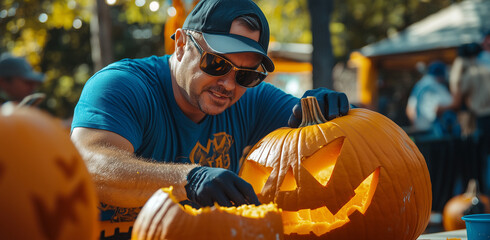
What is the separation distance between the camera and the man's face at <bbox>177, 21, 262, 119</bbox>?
2.24 m

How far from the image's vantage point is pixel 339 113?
2207mm

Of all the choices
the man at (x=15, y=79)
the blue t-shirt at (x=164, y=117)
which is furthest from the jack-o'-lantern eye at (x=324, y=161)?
the man at (x=15, y=79)

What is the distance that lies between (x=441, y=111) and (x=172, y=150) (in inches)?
229

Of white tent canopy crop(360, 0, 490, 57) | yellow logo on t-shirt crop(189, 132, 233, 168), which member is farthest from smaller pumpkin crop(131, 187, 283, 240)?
white tent canopy crop(360, 0, 490, 57)

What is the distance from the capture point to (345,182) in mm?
1905

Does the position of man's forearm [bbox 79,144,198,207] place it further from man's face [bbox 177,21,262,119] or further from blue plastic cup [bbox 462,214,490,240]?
blue plastic cup [bbox 462,214,490,240]

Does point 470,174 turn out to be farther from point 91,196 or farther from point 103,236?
point 91,196

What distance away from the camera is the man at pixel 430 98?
763cm

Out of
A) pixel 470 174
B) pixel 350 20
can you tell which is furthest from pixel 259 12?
pixel 350 20

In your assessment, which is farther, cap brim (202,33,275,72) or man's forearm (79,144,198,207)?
cap brim (202,33,275,72)

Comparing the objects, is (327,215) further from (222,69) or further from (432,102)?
(432,102)

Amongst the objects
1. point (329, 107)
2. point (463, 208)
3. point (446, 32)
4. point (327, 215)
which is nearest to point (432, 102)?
point (463, 208)

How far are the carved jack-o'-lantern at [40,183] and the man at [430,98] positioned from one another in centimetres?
703

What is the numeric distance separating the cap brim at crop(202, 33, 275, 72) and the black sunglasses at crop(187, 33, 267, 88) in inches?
2.3
